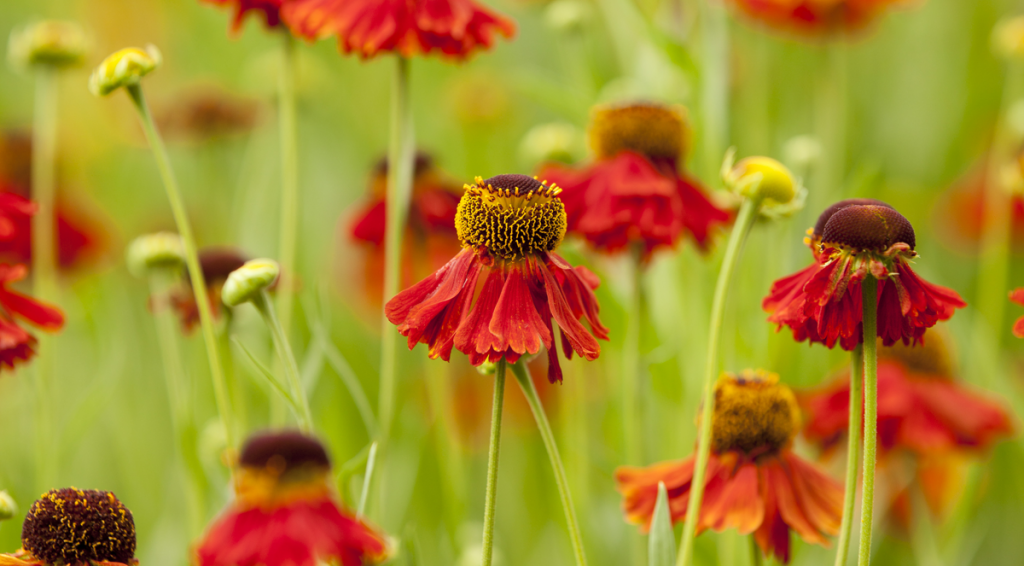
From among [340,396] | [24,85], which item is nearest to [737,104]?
[340,396]

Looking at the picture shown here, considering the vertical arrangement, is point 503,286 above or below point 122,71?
below

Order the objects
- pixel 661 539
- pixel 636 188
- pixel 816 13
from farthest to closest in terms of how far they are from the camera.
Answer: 1. pixel 816 13
2. pixel 636 188
3. pixel 661 539

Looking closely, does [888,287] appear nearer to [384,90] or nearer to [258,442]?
[258,442]

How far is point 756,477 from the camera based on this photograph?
2.05ft

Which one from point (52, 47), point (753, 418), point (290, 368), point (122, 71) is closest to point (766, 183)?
point (753, 418)

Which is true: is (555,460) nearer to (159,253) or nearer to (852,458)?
(852,458)

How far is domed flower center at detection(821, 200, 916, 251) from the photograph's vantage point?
0.47m

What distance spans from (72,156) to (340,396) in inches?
47.9

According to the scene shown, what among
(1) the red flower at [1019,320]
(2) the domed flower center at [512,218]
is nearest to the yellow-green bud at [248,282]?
(2) the domed flower center at [512,218]

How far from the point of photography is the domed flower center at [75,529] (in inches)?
18.9

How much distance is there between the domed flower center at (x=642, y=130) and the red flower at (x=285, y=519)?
21.1 inches

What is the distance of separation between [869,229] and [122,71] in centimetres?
46

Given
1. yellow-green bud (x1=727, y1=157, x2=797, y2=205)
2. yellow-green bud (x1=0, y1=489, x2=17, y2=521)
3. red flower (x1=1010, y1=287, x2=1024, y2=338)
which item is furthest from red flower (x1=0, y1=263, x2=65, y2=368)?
red flower (x1=1010, y1=287, x2=1024, y2=338)

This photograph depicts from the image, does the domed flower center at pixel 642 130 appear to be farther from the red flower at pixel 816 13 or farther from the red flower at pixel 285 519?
the red flower at pixel 285 519
